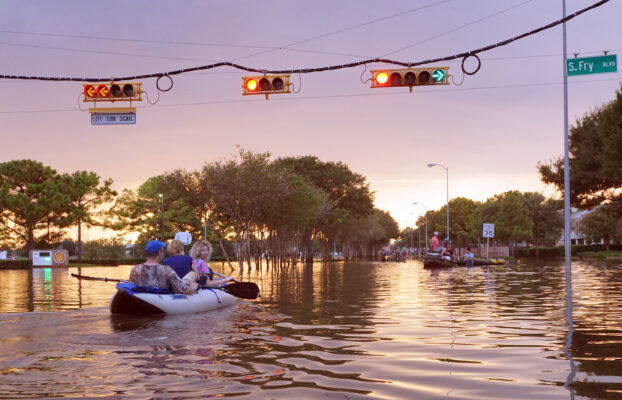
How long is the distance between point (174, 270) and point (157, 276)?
122cm

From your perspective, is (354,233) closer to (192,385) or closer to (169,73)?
(169,73)

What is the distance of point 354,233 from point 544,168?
3388 cm

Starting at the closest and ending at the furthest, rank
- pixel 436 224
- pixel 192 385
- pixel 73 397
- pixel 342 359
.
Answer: pixel 73 397 < pixel 192 385 < pixel 342 359 < pixel 436 224

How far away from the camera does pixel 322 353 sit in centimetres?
870

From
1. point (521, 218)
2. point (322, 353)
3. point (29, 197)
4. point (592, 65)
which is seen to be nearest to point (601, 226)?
point (521, 218)

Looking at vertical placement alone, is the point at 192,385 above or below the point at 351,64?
below

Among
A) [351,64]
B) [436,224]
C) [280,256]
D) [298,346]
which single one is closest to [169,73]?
[351,64]

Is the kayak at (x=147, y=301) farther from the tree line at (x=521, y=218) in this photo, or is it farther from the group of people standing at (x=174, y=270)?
the tree line at (x=521, y=218)

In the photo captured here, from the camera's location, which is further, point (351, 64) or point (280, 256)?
→ point (280, 256)

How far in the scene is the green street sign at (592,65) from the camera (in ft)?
69.5

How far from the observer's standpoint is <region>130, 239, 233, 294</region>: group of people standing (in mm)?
13797

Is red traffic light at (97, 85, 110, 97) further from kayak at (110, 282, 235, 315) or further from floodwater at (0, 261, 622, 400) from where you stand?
kayak at (110, 282, 235, 315)

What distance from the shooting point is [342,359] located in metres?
8.20

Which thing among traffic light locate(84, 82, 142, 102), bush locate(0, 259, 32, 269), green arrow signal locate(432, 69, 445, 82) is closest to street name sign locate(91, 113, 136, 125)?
traffic light locate(84, 82, 142, 102)
